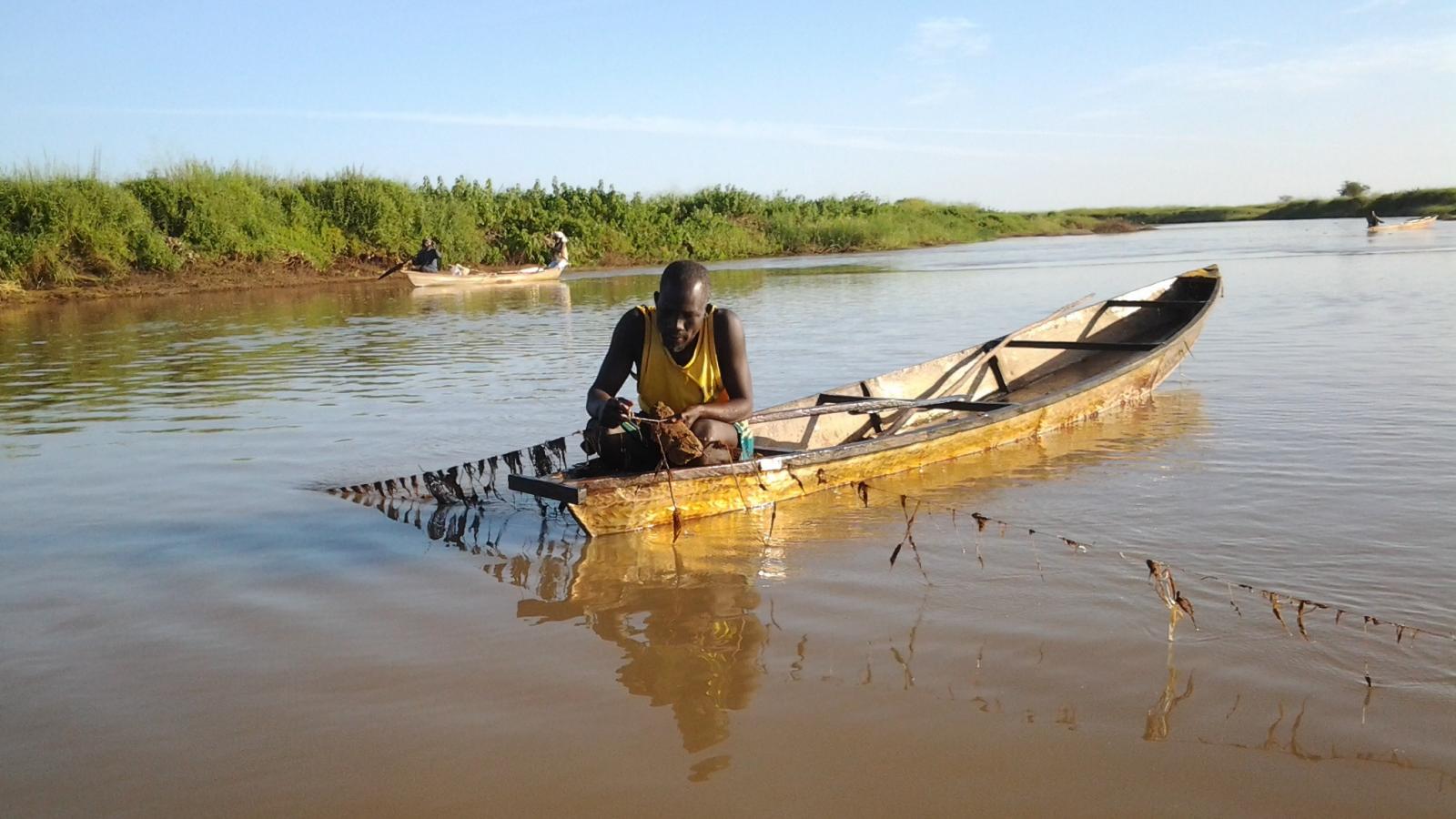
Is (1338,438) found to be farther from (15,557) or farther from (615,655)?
(15,557)

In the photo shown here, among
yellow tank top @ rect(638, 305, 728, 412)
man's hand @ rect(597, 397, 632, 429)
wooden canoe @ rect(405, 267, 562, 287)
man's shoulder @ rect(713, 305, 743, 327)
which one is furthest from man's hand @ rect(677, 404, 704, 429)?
wooden canoe @ rect(405, 267, 562, 287)

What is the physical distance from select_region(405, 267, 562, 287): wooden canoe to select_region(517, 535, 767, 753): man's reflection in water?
18642 millimetres

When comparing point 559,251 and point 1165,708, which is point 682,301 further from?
point 559,251

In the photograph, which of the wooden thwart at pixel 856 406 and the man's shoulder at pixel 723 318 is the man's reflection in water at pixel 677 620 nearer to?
the man's shoulder at pixel 723 318

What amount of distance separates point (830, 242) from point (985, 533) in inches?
1341

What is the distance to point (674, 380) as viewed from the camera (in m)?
4.69

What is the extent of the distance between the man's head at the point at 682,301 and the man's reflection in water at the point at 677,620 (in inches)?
34.0

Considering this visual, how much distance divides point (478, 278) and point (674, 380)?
19209 millimetres

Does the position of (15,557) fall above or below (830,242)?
below

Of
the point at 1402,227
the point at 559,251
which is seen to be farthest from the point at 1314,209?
the point at 559,251

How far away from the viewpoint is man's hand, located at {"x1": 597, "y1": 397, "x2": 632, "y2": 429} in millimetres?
4449

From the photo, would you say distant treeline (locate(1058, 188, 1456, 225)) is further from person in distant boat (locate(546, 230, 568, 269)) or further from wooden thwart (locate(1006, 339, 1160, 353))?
wooden thwart (locate(1006, 339, 1160, 353))

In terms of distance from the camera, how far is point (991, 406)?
640 centimetres

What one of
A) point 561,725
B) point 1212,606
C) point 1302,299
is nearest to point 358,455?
point 561,725
